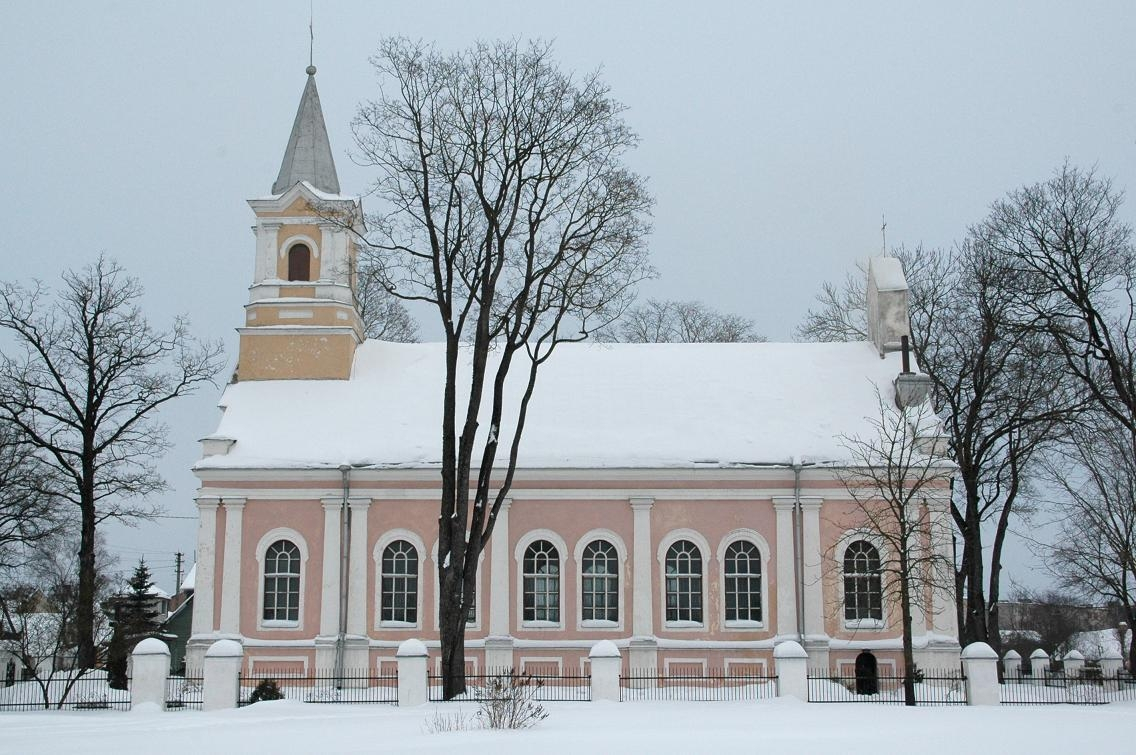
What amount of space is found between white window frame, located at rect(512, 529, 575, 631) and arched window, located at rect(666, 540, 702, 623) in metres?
2.28

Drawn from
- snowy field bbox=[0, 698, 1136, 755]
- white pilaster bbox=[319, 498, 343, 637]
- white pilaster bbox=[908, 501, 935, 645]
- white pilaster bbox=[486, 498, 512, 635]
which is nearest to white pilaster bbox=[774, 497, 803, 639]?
white pilaster bbox=[908, 501, 935, 645]

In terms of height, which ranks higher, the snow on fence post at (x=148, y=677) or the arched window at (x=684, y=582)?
the arched window at (x=684, y=582)

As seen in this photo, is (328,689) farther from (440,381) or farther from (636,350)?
(636,350)

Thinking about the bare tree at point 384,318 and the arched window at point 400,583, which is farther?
the bare tree at point 384,318

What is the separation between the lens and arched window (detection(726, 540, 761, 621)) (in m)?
27.2

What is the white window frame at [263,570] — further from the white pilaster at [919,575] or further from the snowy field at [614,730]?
the white pilaster at [919,575]

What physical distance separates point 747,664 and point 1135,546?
931 centimetres

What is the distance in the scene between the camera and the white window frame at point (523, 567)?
27094 millimetres

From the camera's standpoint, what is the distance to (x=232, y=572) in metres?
27.2

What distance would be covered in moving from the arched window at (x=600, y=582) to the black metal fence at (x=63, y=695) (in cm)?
985

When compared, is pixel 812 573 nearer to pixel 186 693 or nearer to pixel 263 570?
pixel 263 570

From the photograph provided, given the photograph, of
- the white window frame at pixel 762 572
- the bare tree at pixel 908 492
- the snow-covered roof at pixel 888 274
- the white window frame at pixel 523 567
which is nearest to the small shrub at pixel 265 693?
the white window frame at pixel 523 567

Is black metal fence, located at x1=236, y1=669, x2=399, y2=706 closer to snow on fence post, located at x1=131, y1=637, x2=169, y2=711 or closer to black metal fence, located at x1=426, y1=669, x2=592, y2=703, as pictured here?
black metal fence, located at x1=426, y1=669, x2=592, y2=703

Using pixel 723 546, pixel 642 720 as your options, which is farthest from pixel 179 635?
pixel 642 720
